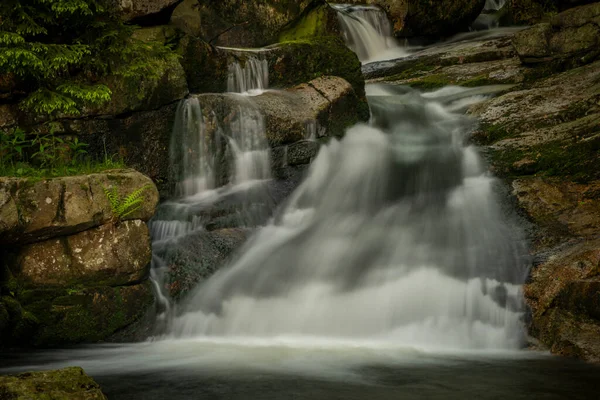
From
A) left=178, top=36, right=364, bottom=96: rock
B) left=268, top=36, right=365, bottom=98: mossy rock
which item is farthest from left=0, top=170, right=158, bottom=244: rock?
left=268, top=36, right=365, bottom=98: mossy rock

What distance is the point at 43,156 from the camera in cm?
826

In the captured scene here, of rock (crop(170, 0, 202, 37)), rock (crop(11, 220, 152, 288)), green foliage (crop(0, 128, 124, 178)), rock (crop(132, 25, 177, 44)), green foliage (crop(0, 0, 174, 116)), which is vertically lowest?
rock (crop(11, 220, 152, 288))

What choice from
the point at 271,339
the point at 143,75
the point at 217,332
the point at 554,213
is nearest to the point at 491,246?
the point at 554,213

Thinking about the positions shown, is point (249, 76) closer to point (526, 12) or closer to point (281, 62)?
point (281, 62)

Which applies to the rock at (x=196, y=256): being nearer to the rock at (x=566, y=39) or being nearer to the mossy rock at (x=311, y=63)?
the mossy rock at (x=311, y=63)

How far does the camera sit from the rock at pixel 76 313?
6.77m

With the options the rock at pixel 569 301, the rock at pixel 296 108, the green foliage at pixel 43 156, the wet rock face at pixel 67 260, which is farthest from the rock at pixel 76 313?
the rock at pixel 569 301

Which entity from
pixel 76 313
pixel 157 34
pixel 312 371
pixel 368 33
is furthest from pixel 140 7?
pixel 368 33

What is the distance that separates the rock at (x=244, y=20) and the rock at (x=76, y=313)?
8.72 m

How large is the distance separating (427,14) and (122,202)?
15.8 meters

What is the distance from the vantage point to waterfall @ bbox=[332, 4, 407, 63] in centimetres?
1820

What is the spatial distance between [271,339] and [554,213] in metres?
4.24

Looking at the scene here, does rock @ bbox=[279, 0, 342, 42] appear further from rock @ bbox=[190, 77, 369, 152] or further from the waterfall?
rock @ bbox=[190, 77, 369, 152]

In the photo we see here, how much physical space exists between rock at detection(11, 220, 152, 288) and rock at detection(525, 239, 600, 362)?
475cm
